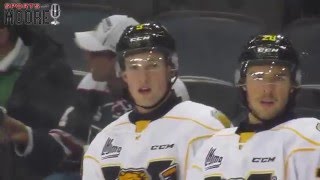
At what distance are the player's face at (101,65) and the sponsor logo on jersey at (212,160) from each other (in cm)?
58

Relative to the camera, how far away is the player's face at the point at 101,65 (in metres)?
2.65

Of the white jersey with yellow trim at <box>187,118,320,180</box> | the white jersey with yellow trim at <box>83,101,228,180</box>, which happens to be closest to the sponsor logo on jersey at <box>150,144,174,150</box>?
the white jersey with yellow trim at <box>83,101,228,180</box>

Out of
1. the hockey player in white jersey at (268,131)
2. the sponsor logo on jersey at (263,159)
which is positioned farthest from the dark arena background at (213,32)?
the sponsor logo on jersey at (263,159)

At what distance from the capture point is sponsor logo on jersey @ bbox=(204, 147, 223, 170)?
2.15 m

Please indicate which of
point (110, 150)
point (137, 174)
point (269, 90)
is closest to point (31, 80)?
point (110, 150)

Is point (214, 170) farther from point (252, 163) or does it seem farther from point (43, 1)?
point (43, 1)

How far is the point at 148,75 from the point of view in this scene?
231 centimetres

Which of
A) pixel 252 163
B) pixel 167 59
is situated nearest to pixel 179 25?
pixel 167 59

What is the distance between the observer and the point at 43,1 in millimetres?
2816

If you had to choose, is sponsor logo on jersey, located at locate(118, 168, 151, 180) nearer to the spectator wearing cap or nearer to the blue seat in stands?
the spectator wearing cap

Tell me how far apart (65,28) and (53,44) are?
0.23 ft

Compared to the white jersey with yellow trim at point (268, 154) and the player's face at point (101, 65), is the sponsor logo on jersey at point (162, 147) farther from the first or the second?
the player's face at point (101, 65)

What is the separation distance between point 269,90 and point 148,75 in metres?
0.37

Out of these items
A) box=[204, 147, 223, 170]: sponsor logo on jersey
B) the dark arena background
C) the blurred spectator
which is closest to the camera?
box=[204, 147, 223, 170]: sponsor logo on jersey
